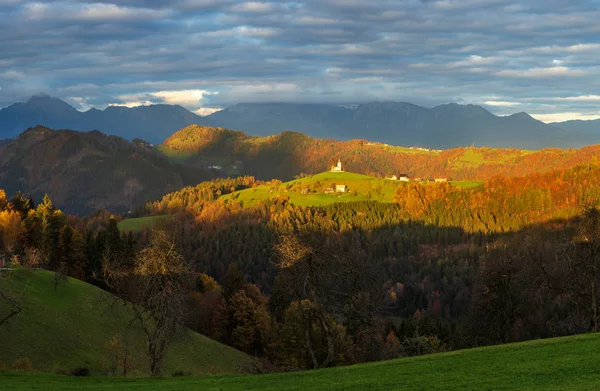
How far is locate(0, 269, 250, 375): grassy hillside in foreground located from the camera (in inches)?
2458

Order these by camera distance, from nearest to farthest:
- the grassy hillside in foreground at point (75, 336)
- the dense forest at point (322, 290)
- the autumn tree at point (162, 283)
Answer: the autumn tree at point (162, 283) < the dense forest at point (322, 290) < the grassy hillside in foreground at point (75, 336)

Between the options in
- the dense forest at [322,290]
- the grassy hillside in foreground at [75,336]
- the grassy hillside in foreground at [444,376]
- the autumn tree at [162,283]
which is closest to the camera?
the grassy hillside in foreground at [444,376]

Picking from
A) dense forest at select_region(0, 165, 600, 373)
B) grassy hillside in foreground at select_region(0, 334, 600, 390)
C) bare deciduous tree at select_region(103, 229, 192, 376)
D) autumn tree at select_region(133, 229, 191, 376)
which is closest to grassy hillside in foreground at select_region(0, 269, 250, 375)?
dense forest at select_region(0, 165, 600, 373)

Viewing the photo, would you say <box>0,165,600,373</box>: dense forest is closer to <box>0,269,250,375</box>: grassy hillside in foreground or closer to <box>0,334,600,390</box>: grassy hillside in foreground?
<box>0,269,250,375</box>: grassy hillside in foreground

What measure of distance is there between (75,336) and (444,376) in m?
51.2

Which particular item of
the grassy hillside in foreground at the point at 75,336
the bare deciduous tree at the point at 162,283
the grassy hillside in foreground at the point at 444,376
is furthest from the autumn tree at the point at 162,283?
the grassy hillside in foreground at the point at 75,336

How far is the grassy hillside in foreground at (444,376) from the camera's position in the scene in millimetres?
28016

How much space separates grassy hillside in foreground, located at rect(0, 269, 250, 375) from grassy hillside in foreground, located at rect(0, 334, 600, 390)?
59.8 ft

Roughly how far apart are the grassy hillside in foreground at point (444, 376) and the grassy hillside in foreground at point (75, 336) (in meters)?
18.2

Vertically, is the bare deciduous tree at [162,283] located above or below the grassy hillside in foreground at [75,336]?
above

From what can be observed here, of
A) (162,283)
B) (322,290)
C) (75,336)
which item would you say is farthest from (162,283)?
(75,336)

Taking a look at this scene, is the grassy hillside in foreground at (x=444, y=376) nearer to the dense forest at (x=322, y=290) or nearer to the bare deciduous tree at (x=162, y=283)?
the bare deciduous tree at (x=162, y=283)

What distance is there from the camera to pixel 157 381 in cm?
4116

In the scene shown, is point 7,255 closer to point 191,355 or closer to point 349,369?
point 191,355
